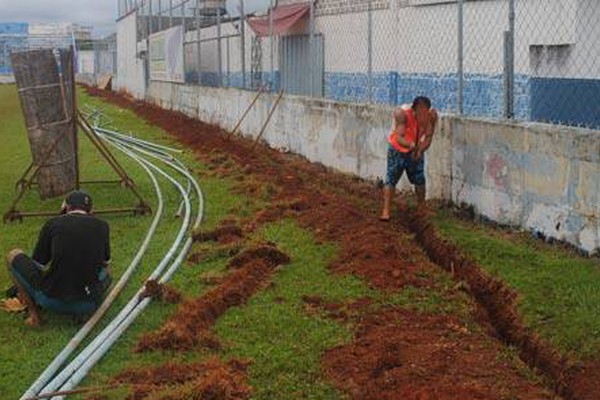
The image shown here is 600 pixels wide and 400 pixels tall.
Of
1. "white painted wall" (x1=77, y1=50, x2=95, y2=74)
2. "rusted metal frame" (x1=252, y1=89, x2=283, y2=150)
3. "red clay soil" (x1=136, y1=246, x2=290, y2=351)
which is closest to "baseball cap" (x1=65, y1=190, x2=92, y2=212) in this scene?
"red clay soil" (x1=136, y1=246, x2=290, y2=351)

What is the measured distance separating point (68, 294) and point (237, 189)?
6920 mm

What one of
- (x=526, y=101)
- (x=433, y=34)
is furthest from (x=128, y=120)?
(x=526, y=101)

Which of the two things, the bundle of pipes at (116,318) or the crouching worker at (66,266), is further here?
the crouching worker at (66,266)

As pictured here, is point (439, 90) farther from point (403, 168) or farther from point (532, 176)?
point (532, 176)

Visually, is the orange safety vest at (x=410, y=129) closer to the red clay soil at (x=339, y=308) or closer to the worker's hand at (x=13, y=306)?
the red clay soil at (x=339, y=308)

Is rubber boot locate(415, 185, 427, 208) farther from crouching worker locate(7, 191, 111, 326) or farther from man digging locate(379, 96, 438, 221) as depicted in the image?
crouching worker locate(7, 191, 111, 326)

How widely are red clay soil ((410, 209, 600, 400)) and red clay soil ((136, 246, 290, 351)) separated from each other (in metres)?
1.59

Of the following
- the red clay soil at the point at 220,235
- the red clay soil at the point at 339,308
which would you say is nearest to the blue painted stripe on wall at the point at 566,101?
the red clay soil at the point at 220,235

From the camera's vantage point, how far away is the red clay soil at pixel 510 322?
5512 mm

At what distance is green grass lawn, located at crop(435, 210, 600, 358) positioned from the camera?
618 cm

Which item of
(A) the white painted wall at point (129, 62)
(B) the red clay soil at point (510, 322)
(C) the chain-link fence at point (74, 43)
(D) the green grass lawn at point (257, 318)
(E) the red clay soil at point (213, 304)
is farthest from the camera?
(C) the chain-link fence at point (74, 43)

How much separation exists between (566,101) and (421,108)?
3286 mm

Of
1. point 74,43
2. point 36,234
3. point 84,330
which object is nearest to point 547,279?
point 84,330

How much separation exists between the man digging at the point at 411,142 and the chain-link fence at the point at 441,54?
2.78ft
